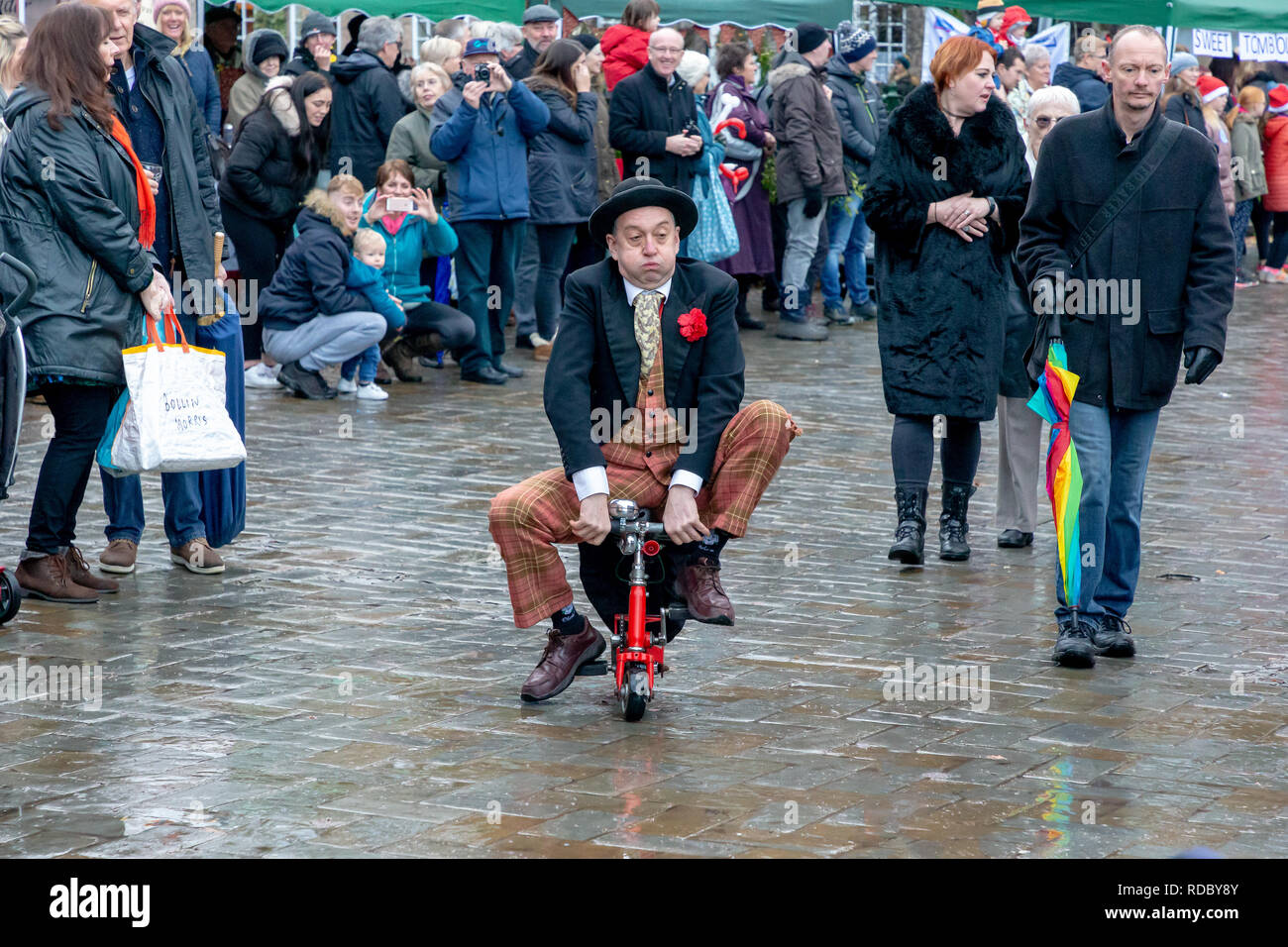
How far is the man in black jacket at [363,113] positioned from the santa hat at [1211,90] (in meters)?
8.79

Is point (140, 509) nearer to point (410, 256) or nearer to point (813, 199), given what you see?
point (410, 256)

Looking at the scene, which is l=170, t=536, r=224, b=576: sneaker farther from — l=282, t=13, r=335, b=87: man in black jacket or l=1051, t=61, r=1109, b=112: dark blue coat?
l=1051, t=61, r=1109, b=112: dark blue coat

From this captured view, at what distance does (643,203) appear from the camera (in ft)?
18.3

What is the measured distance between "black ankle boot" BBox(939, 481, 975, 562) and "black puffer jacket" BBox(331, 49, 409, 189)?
6837 millimetres

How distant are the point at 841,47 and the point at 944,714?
10.7 m

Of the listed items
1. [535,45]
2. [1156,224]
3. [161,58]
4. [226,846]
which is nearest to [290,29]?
[535,45]

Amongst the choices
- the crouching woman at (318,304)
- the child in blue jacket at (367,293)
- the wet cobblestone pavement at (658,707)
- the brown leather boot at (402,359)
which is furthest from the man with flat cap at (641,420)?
the brown leather boot at (402,359)

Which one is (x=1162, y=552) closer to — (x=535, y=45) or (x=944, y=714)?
(x=944, y=714)

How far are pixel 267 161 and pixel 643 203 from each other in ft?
23.4

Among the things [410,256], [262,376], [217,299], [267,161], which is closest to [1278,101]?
[410,256]

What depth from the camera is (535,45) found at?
13969 millimetres

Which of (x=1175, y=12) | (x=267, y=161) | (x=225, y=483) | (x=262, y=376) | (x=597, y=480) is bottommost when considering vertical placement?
(x=262, y=376)

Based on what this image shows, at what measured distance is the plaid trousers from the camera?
5547mm

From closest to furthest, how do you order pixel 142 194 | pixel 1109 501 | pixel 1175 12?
pixel 1109 501 < pixel 142 194 < pixel 1175 12
